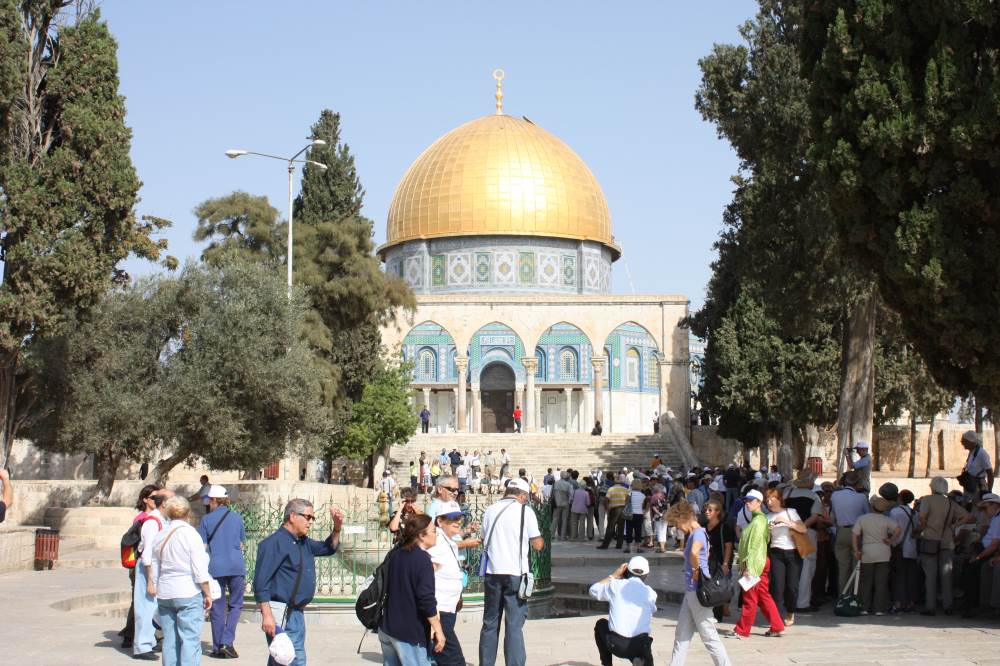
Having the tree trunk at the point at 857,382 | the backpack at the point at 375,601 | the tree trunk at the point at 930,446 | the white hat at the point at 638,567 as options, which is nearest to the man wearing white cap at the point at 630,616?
the white hat at the point at 638,567

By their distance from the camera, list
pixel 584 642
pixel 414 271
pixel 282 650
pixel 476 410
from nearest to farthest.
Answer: pixel 282 650
pixel 584 642
pixel 476 410
pixel 414 271

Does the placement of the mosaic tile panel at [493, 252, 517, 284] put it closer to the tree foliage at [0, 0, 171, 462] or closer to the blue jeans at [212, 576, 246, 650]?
the tree foliage at [0, 0, 171, 462]

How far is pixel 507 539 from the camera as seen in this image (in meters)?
7.34

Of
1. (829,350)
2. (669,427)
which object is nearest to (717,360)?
(829,350)

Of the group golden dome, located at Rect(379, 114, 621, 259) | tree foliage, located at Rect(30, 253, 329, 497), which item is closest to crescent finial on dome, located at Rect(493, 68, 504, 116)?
golden dome, located at Rect(379, 114, 621, 259)

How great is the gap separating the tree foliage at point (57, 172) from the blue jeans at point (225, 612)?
799cm

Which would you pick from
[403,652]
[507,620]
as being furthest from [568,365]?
[403,652]

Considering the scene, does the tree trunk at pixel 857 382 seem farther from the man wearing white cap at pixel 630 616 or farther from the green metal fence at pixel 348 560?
the man wearing white cap at pixel 630 616

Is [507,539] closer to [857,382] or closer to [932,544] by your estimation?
[932,544]

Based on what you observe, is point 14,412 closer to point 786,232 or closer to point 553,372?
point 786,232

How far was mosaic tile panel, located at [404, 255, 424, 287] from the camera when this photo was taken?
4394 centimetres

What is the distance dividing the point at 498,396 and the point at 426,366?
8.78ft

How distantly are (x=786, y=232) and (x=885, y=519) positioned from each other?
27.5 feet

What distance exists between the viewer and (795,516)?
9.74 m
